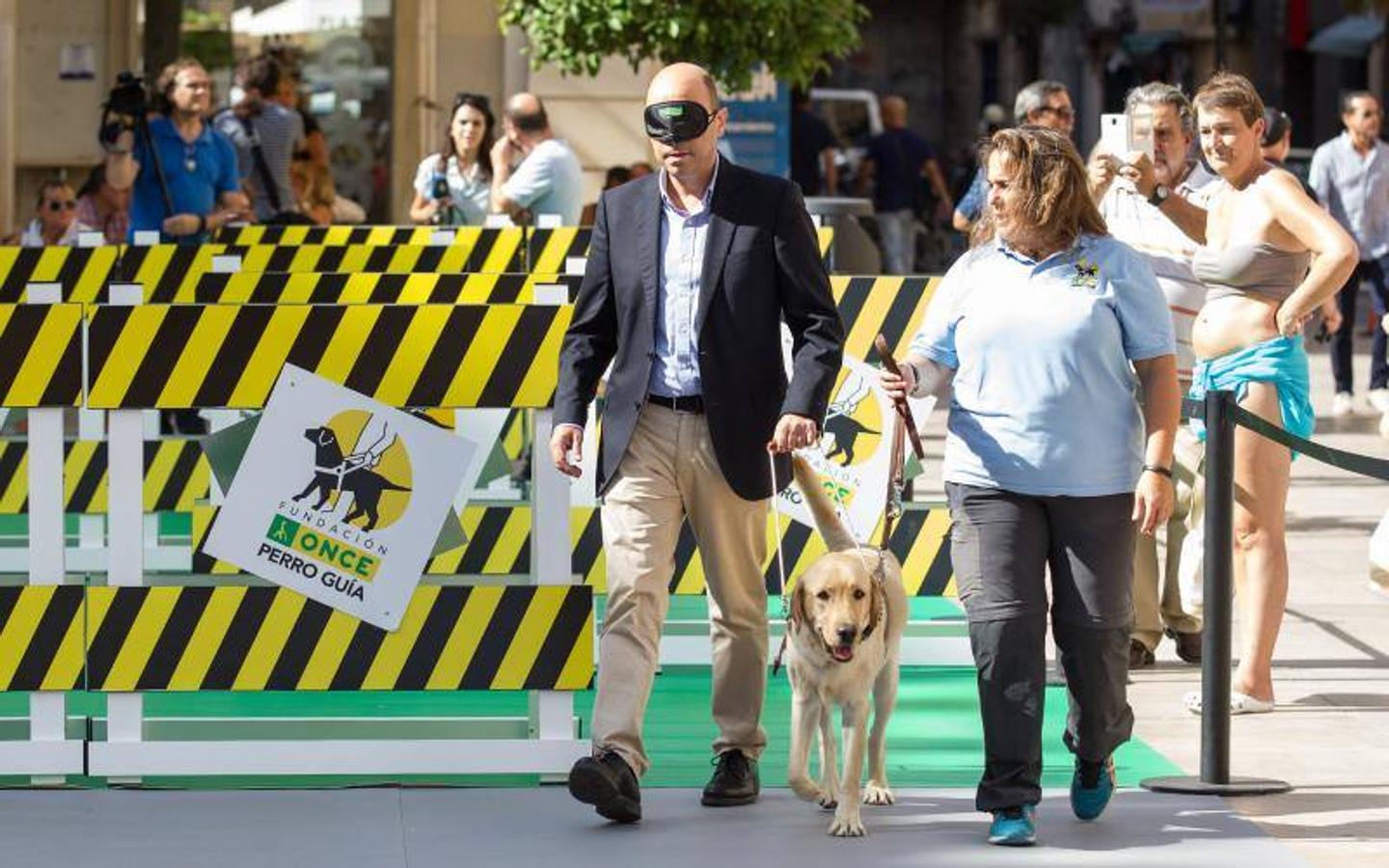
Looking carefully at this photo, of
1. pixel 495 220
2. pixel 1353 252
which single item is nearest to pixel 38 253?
pixel 495 220

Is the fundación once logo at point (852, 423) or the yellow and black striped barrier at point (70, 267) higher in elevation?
the yellow and black striped barrier at point (70, 267)

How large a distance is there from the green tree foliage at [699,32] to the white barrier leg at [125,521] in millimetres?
12296

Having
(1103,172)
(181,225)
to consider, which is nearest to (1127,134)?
(1103,172)

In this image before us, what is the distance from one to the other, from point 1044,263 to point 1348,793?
1.87 metres

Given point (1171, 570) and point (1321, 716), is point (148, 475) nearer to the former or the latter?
point (1171, 570)

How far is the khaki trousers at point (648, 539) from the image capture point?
7.67 metres

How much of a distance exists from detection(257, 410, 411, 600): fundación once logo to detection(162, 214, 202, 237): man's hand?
299 inches

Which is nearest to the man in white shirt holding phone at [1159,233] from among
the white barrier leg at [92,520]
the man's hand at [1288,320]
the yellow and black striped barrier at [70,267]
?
the man's hand at [1288,320]

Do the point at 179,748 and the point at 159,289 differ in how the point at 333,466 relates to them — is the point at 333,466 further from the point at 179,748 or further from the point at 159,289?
the point at 159,289

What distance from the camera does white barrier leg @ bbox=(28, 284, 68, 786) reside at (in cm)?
802

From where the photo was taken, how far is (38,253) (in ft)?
43.8

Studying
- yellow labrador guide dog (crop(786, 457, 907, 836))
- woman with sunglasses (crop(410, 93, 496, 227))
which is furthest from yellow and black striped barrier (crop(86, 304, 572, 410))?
woman with sunglasses (crop(410, 93, 496, 227))

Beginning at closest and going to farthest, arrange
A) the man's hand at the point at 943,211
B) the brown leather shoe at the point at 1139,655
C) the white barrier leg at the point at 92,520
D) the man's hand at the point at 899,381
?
the man's hand at the point at 899,381, the brown leather shoe at the point at 1139,655, the white barrier leg at the point at 92,520, the man's hand at the point at 943,211

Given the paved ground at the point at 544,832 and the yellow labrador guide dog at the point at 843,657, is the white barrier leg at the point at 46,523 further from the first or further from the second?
the yellow labrador guide dog at the point at 843,657
